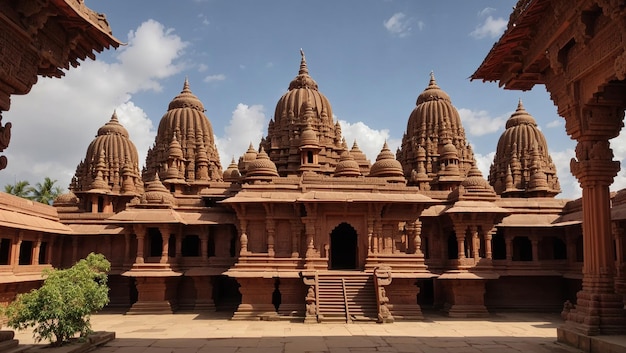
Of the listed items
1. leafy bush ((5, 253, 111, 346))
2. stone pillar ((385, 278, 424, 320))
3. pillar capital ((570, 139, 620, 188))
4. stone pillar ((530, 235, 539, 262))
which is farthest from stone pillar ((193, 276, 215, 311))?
pillar capital ((570, 139, 620, 188))

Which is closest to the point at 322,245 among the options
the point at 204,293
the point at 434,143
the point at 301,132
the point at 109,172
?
the point at 204,293

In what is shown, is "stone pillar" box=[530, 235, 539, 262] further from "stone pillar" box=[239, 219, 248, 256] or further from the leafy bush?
the leafy bush

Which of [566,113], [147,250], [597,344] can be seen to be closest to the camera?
[597,344]

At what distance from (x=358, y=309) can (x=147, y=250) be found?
10.9 m

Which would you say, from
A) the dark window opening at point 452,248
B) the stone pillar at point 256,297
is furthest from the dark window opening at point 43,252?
the dark window opening at point 452,248

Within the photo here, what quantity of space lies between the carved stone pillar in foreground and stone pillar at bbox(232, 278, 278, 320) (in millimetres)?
13057

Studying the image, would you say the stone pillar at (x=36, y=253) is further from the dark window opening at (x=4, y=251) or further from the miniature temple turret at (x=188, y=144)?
the miniature temple turret at (x=188, y=144)

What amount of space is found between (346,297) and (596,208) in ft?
36.7

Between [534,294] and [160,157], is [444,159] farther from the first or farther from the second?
[160,157]

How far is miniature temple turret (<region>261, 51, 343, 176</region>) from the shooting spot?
1255 inches

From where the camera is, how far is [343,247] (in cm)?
2805

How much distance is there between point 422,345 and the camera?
46.3 ft

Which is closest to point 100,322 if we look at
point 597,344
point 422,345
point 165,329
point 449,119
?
point 165,329

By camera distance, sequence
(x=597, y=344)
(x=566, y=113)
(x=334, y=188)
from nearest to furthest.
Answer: (x=597, y=344), (x=566, y=113), (x=334, y=188)
